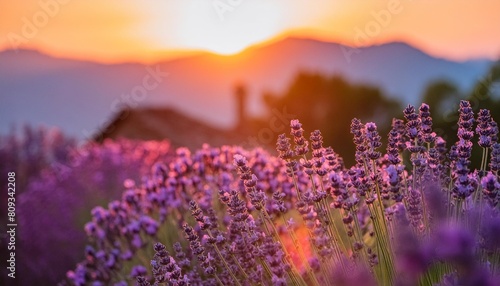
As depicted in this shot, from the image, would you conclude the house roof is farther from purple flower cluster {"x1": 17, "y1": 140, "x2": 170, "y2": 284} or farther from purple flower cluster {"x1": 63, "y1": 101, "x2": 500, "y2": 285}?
purple flower cluster {"x1": 63, "y1": 101, "x2": 500, "y2": 285}

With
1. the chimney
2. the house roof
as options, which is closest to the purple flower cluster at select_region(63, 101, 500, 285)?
the house roof

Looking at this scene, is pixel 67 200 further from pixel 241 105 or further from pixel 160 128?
pixel 241 105

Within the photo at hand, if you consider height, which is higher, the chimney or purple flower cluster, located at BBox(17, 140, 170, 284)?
the chimney

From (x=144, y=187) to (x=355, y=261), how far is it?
228 cm

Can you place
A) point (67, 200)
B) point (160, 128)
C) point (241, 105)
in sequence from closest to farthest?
point (67, 200)
point (160, 128)
point (241, 105)

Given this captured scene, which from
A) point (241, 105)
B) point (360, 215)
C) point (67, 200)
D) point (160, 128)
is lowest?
point (360, 215)

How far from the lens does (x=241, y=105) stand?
13703mm

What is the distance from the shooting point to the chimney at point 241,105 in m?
13.6

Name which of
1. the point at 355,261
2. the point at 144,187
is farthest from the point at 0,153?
the point at 355,261

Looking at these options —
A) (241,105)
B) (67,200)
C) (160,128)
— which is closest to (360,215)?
(67,200)

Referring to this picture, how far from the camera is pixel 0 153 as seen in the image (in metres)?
8.21

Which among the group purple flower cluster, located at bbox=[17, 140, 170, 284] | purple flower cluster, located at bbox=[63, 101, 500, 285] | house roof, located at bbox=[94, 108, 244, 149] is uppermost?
house roof, located at bbox=[94, 108, 244, 149]

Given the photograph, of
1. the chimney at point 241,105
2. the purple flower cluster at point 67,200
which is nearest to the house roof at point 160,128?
the chimney at point 241,105

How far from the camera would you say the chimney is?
13.6 metres
